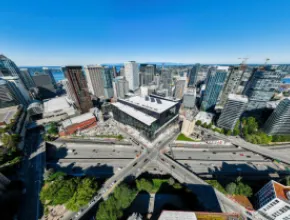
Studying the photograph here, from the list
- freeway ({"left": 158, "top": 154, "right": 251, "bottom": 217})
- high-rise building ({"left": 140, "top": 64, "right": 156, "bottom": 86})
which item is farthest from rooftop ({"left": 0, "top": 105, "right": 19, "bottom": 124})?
high-rise building ({"left": 140, "top": 64, "right": 156, "bottom": 86})

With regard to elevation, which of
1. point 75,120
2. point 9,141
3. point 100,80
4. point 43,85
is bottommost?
point 75,120

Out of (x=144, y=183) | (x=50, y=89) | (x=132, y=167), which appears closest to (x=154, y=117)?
(x=132, y=167)

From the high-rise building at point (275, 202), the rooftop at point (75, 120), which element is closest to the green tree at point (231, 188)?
the high-rise building at point (275, 202)

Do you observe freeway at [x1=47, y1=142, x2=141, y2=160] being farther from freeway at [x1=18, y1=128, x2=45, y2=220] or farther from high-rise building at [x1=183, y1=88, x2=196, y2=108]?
high-rise building at [x1=183, y1=88, x2=196, y2=108]

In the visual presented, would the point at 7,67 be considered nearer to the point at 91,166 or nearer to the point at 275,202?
the point at 91,166

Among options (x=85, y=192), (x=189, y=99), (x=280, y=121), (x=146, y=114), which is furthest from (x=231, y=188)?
(x=189, y=99)

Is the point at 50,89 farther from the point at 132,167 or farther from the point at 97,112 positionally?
the point at 132,167
